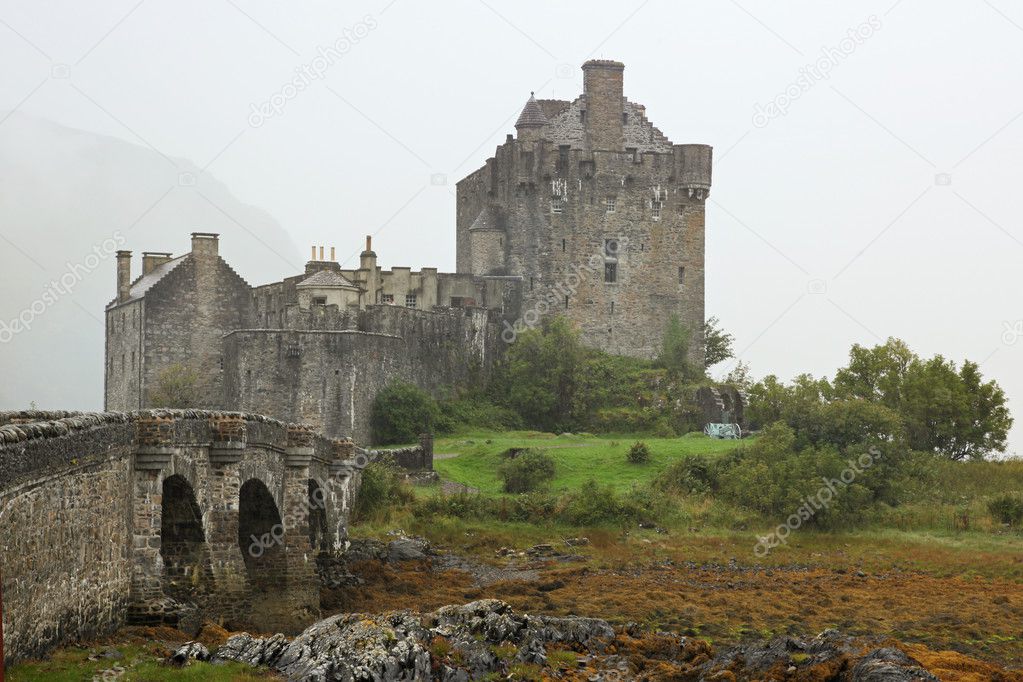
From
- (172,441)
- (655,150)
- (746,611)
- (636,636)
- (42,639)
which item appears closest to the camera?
(42,639)

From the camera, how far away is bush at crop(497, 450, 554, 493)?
57656mm

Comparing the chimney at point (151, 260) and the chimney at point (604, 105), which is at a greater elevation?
the chimney at point (604, 105)

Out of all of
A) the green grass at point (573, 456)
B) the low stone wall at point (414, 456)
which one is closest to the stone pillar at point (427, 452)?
the low stone wall at point (414, 456)

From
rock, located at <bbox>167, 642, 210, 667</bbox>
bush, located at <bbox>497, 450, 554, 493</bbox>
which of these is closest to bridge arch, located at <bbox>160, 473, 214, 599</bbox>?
rock, located at <bbox>167, 642, 210, 667</bbox>

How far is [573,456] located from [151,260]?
27002mm

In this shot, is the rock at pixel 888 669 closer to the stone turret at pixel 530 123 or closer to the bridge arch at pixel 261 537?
the bridge arch at pixel 261 537

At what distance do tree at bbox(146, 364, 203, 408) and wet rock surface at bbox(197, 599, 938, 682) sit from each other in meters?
37.9

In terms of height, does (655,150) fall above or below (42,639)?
above

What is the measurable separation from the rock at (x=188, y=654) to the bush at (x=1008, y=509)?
3328cm

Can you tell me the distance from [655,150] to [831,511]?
31.2 metres

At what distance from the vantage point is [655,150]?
81.2 m

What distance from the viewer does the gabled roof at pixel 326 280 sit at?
70.1 m

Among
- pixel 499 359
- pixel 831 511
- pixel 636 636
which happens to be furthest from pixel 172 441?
pixel 499 359

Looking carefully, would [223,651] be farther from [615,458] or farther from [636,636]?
[615,458]
